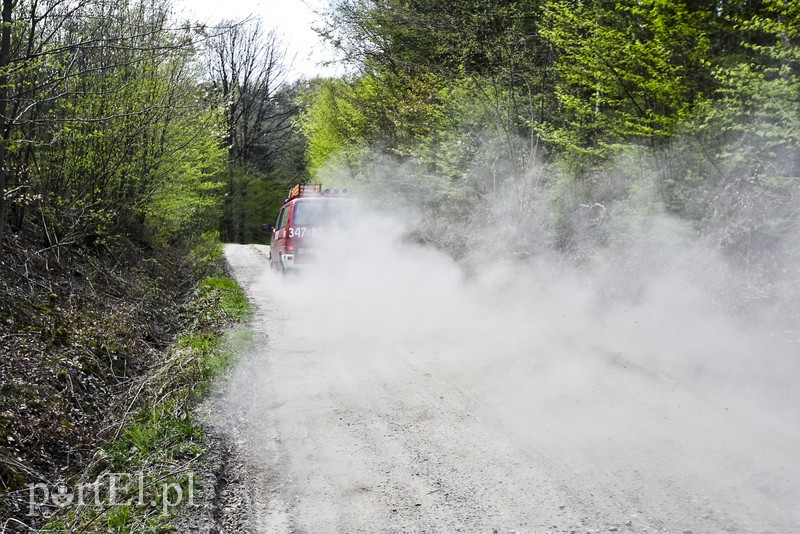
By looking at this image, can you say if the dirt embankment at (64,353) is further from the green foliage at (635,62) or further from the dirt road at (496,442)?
the green foliage at (635,62)

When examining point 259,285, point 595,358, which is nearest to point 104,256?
point 259,285

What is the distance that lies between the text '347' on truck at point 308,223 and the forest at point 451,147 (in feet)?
8.43

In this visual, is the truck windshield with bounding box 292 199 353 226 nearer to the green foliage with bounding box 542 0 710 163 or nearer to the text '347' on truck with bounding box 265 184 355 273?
the text '347' on truck with bounding box 265 184 355 273

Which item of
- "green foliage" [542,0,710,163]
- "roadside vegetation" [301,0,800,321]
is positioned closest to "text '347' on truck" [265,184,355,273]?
"roadside vegetation" [301,0,800,321]

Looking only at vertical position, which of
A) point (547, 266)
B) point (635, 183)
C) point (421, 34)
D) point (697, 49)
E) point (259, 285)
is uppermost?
point (421, 34)

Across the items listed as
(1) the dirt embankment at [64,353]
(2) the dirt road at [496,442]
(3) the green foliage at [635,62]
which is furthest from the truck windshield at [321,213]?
(2) the dirt road at [496,442]

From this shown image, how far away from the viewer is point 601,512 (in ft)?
12.8

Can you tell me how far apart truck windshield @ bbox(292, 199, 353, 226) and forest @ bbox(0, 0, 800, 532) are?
2894 millimetres

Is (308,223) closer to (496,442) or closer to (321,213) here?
(321,213)

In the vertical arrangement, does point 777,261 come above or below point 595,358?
above

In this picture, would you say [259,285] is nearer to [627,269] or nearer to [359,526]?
[627,269]

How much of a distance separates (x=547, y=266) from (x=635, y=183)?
2.24m

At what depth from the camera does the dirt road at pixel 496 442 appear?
3939 millimetres

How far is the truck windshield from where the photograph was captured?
14727 millimetres
